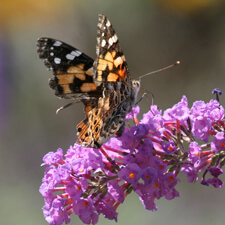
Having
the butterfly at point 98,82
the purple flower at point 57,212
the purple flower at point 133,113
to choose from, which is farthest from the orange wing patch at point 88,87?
the purple flower at point 57,212

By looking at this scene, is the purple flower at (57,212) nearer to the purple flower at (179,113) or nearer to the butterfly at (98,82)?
the butterfly at (98,82)

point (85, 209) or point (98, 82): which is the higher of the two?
point (98, 82)

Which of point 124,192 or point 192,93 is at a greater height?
point 124,192

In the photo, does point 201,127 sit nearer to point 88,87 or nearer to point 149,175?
point 149,175

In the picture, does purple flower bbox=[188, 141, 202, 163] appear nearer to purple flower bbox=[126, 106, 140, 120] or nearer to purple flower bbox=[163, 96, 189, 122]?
purple flower bbox=[163, 96, 189, 122]

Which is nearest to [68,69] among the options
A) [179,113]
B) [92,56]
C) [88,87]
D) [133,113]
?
[88,87]

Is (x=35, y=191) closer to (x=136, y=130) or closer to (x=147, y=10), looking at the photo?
(x=147, y=10)

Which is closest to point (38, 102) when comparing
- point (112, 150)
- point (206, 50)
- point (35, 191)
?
point (35, 191)
